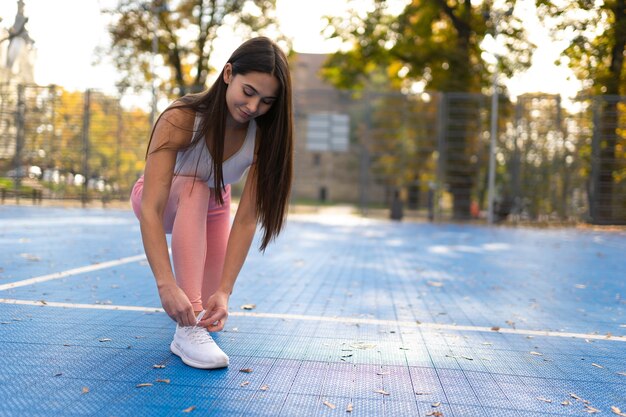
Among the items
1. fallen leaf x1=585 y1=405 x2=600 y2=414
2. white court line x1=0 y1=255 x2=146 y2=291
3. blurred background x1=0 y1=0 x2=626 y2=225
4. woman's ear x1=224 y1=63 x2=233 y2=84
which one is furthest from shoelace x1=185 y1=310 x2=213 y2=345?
blurred background x1=0 y1=0 x2=626 y2=225

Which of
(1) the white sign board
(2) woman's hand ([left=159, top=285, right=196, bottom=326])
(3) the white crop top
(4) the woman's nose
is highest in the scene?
(1) the white sign board

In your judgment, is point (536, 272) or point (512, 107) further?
point (512, 107)

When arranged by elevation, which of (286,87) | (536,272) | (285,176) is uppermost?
(286,87)

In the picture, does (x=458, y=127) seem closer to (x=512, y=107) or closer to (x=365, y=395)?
(x=512, y=107)

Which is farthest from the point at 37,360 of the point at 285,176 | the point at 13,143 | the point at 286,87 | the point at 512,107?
the point at 13,143

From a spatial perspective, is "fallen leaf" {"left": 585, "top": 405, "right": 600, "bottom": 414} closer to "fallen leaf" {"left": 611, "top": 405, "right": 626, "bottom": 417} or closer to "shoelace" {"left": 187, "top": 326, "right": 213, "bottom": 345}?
"fallen leaf" {"left": 611, "top": 405, "right": 626, "bottom": 417}

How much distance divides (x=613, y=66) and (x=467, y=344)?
560 inches

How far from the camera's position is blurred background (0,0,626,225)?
15164mm

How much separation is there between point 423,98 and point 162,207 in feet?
53.6

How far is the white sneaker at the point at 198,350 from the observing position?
7.22ft

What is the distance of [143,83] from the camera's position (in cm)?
2030

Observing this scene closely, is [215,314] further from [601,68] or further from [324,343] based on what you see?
[601,68]

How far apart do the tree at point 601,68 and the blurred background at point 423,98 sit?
4 centimetres

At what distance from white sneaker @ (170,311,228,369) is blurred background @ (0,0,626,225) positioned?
11.8m
